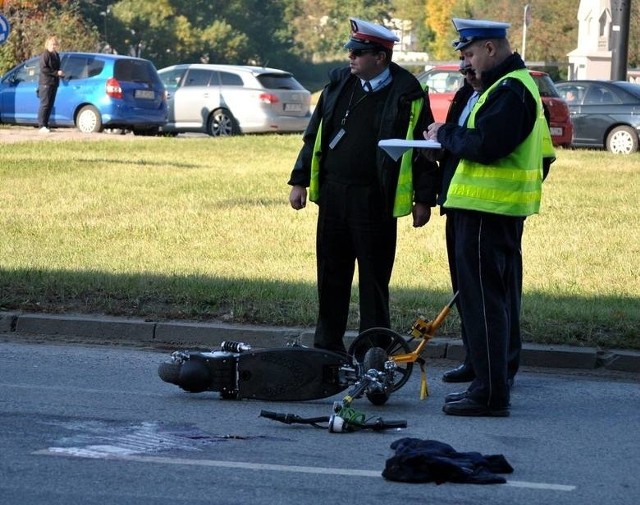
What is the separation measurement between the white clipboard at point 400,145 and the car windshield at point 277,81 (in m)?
20.3

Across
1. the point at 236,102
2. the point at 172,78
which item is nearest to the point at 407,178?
the point at 236,102

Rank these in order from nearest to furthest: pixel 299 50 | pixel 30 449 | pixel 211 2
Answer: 1. pixel 30 449
2. pixel 211 2
3. pixel 299 50

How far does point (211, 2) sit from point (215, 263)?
90.6 m

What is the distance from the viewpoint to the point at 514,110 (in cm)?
670

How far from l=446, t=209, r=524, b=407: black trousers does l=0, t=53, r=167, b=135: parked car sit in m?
19.3

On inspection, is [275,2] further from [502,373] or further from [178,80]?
[502,373]

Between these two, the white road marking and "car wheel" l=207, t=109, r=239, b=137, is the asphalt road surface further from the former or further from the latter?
"car wheel" l=207, t=109, r=239, b=137

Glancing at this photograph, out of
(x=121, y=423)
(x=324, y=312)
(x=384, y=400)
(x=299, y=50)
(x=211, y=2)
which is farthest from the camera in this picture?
(x=299, y=50)

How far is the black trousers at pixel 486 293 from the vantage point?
6.89 metres

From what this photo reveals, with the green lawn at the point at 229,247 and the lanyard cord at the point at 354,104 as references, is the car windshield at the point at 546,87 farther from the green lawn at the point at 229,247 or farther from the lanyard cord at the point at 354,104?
the lanyard cord at the point at 354,104

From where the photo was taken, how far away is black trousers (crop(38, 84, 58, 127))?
81.7ft

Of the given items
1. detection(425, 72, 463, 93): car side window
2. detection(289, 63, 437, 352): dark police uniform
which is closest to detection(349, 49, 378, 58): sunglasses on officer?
detection(289, 63, 437, 352): dark police uniform

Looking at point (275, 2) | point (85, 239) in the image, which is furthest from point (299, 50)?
point (85, 239)

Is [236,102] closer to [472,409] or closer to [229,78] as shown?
[229,78]
